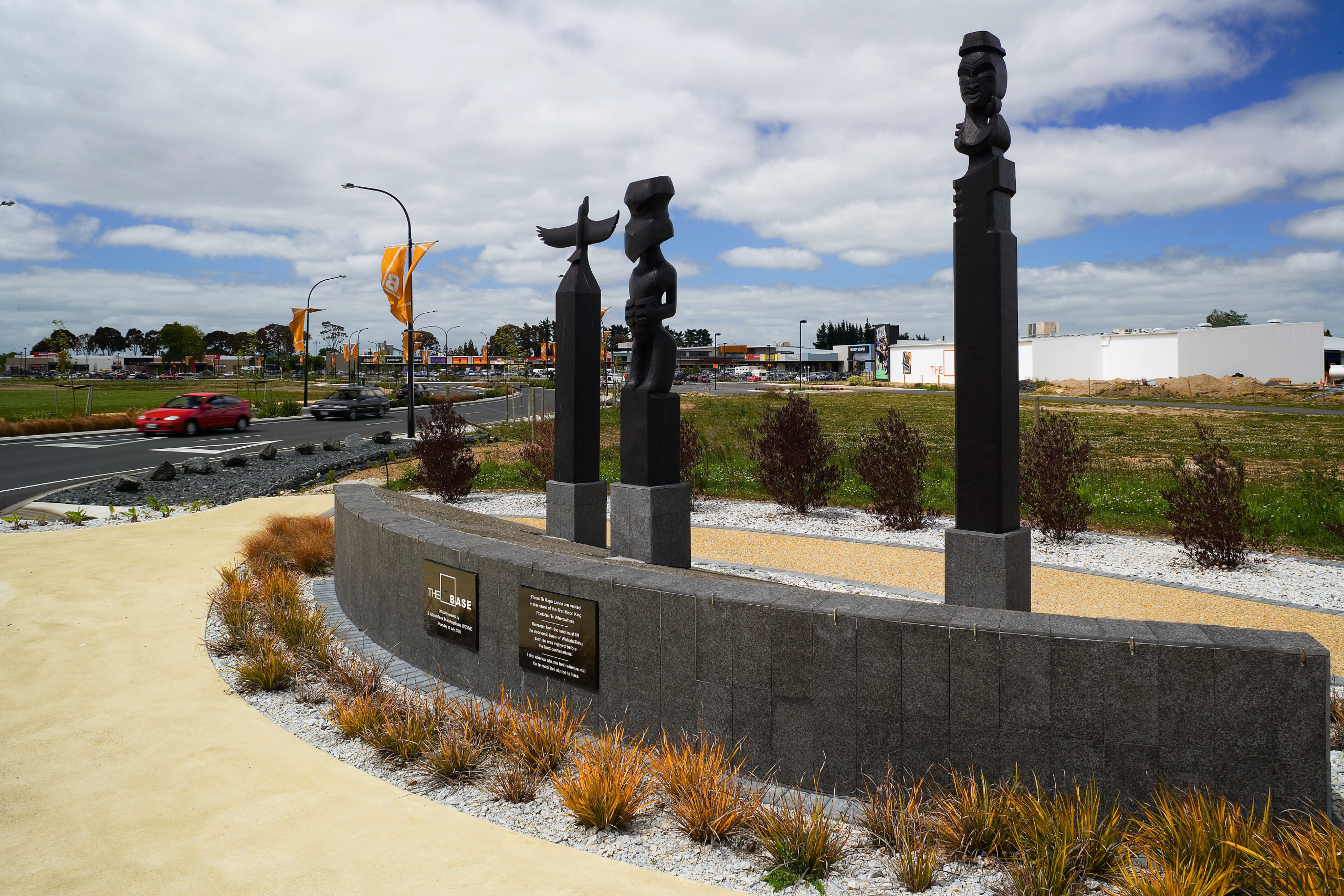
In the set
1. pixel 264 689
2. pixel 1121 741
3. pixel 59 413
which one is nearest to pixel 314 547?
pixel 264 689

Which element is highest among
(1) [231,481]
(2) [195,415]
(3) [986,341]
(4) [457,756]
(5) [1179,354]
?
(5) [1179,354]

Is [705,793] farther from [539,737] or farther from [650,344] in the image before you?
[650,344]

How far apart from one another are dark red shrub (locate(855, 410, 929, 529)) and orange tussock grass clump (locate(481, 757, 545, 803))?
9114 mm

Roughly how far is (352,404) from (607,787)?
128 feet

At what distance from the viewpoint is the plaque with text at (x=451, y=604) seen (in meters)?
5.98

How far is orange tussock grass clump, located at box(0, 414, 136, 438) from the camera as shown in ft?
92.9

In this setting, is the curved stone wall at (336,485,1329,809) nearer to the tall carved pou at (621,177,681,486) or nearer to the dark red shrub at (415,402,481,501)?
the tall carved pou at (621,177,681,486)

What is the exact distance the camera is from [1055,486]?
11617mm

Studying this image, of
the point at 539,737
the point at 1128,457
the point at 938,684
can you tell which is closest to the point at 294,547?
the point at 539,737

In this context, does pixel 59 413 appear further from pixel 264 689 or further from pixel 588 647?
pixel 588 647

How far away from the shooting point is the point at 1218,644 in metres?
3.58

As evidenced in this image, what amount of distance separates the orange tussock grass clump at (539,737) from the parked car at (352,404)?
1480 inches

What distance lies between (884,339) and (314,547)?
3111 inches

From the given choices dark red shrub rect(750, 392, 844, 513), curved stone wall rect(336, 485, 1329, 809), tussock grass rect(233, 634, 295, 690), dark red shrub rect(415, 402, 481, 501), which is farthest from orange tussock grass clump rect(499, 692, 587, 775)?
dark red shrub rect(415, 402, 481, 501)
